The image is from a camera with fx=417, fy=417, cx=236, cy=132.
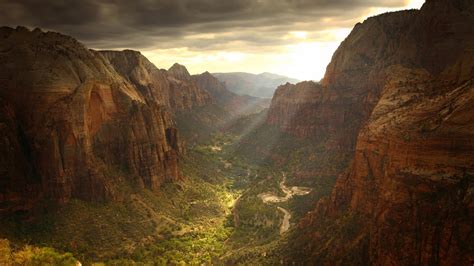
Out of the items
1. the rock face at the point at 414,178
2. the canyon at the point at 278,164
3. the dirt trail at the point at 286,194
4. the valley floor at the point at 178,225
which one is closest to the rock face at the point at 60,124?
the canyon at the point at 278,164

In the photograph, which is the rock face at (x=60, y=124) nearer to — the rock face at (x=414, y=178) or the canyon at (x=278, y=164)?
the canyon at (x=278, y=164)

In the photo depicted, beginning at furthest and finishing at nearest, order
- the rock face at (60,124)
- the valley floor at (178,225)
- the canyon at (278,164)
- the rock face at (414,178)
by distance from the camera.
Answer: the rock face at (60,124) < the valley floor at (178,225) < the canyon at (278,164) < the rock face at (414,178)

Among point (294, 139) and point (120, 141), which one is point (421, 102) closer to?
point (120, 141)

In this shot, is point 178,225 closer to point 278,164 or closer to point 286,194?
point 286,194

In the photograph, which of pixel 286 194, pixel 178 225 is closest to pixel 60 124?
pixel 178 225

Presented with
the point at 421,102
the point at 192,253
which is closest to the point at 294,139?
the point at 192,253

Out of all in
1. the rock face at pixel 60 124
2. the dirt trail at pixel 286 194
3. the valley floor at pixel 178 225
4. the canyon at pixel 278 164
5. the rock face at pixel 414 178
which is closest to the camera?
the rock face at pixel 414 178
